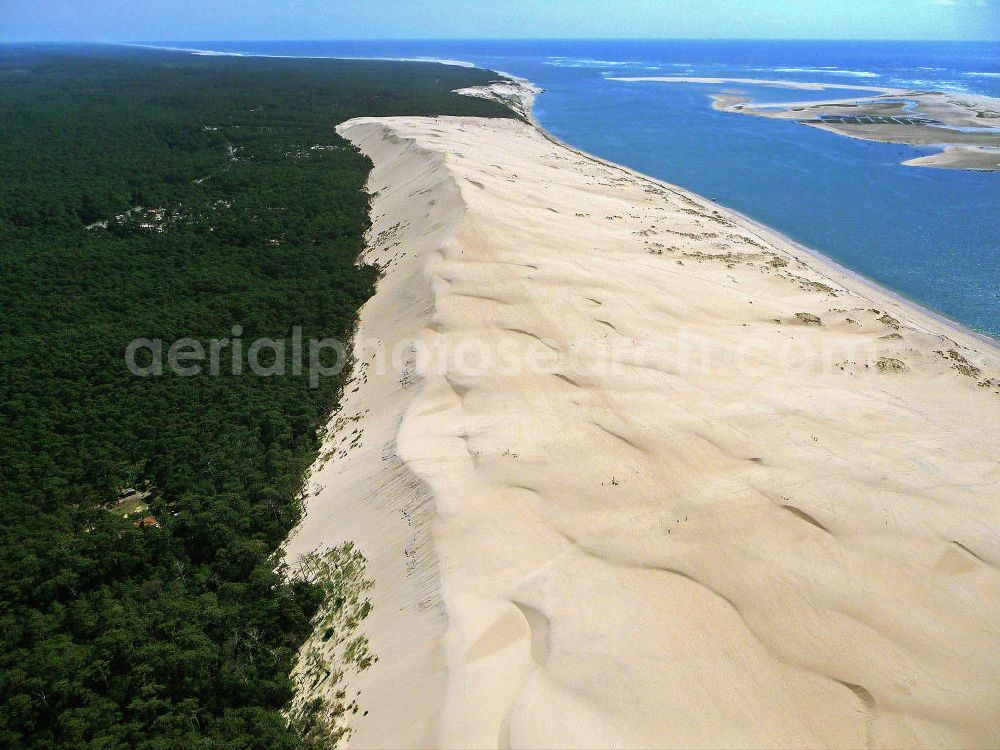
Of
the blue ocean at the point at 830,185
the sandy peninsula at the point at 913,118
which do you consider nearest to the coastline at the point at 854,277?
the blue ocean at the point at 830,185

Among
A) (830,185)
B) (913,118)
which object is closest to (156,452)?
(830,185)

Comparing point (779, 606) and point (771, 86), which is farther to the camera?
point (771, 86)

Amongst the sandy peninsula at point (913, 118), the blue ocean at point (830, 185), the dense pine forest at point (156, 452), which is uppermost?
the sandy peninsula at point (913, 118)

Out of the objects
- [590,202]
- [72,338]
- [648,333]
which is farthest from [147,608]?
[590,202]

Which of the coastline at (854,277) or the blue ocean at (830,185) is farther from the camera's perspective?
the blue ocean at (830,185)

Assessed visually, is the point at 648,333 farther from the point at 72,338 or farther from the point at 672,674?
the point at 72,338

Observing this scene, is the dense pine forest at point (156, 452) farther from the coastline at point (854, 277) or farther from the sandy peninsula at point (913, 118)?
the sandy peninsula at point (913, 118)

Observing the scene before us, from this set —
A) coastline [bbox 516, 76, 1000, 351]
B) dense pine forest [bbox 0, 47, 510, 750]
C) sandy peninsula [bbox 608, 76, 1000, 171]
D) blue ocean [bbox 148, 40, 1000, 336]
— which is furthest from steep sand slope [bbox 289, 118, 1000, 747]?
sandy peninsula [bbox 608, 76, 1000, 171]

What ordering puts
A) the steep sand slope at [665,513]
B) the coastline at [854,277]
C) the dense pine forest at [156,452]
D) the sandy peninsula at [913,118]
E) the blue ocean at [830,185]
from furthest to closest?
the sandy peninsula at [913,118], the blue ocean at [830,185], the coastline at [854,277], the dense pine forest at [156,452], the steep sand slope at [665,513]
